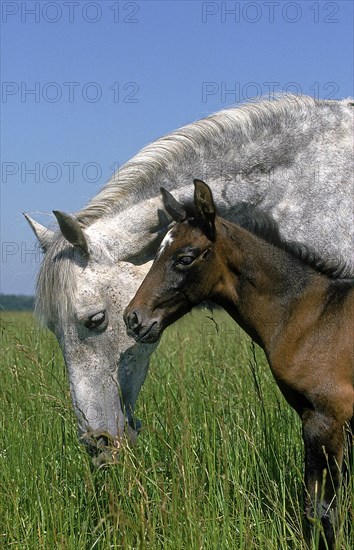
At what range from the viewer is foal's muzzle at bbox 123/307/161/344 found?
4164 millimetres

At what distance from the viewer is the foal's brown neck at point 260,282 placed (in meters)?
4.14

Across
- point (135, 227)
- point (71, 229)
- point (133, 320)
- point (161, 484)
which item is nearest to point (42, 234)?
point (71, 229)

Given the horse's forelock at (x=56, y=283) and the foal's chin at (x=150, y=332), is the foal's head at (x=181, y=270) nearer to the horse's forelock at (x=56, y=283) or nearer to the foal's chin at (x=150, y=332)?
the foal's chin at (x=150, y=332)

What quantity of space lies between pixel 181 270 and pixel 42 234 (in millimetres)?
1700

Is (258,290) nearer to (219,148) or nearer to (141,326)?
(141,326)

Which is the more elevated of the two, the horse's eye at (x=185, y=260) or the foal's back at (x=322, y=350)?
the horse's eye at (x=185, y=260)

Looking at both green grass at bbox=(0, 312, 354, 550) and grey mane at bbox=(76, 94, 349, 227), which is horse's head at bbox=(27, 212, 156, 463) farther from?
grey mane at bbox=(76, 94, 349, 227)

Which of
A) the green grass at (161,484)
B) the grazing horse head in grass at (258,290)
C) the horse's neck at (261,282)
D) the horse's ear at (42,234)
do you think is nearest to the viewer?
the green grass at (161,484)

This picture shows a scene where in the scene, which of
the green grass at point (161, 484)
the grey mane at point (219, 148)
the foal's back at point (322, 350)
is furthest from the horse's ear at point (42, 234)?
the foal's back at point (322, 350)

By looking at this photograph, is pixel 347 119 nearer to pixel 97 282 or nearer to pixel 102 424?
pixel 97 282

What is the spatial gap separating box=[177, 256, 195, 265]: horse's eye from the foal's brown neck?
173 mm

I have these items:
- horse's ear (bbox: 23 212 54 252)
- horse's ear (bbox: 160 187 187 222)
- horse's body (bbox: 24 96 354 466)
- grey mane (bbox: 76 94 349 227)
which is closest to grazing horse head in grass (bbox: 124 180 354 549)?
horse's ear (bbox: 160 187 187 222)

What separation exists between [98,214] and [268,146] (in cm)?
126

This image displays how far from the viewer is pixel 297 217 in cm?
494
